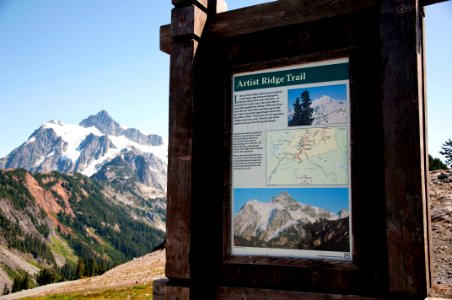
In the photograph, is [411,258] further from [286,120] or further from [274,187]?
[286,120]

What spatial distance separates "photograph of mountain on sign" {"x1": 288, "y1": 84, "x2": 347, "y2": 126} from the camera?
4.81m

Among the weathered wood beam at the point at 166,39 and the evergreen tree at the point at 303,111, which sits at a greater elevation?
the weathered wood beam at the point at 166,39

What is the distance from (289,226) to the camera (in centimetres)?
493

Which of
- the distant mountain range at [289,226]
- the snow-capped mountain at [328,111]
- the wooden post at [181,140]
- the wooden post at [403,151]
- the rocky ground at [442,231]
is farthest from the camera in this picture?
the rocky ground at [442,231]

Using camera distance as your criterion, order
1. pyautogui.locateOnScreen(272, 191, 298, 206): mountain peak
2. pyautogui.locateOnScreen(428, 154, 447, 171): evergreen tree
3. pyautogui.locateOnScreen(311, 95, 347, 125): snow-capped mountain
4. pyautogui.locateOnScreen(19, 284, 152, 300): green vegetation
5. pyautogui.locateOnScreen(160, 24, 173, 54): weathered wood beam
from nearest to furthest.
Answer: pyautogui.locateOnScreen(311, 95, 347, 125): snow-capped mountain
pyautogui.locateOnScreen(272, 191, 298, 206): mountain peak
pyautogui.locateOnScreen(160, 24, 173, 54): weathered wood beam
pyautogui.locateOnScreen(19, 284, 152, 300): green vegetation
pyautogui.locateOnScreen(428, 154, 447, 171): evergreen tree

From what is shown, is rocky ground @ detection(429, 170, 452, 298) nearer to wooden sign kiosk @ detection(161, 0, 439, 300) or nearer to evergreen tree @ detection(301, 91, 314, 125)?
wooden sign kiosk @ detection(161, 0, 439, 300)

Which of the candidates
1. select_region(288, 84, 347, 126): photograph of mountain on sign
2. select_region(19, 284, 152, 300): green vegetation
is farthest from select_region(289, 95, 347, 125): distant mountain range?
select_region(19, 284, 152, 300): green vegetation

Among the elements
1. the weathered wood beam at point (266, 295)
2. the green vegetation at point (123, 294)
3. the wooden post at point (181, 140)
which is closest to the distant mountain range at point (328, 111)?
the wooden post at point (181, 140)

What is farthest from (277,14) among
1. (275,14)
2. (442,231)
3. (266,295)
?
(442,231)

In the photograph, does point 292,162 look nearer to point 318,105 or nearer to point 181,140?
point 318,105

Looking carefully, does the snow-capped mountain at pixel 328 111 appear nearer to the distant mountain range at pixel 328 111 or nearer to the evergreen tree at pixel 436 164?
the distant mountain range at pixel 328 111

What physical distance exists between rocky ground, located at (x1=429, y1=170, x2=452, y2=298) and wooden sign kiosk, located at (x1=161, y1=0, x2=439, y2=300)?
768cm

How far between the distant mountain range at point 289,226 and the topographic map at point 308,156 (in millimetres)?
255

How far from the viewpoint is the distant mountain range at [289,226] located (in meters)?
4.67
